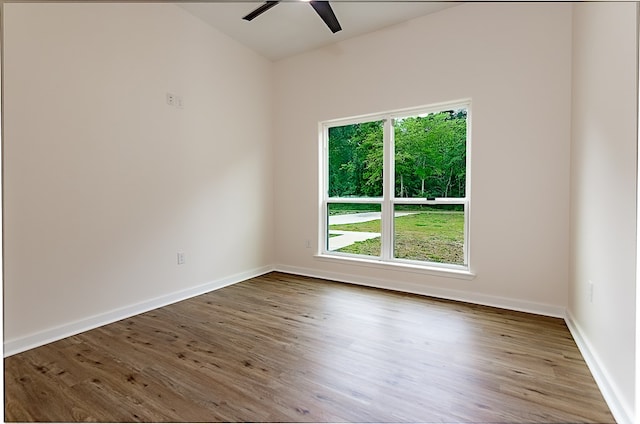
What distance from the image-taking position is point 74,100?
2713mm

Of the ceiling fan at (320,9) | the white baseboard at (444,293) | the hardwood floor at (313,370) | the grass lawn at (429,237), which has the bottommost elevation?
the hardwood floor at (313,370)

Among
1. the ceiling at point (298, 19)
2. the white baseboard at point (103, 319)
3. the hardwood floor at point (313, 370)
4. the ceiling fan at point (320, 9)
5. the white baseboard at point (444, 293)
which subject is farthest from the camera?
the ceiling at point (298, 19)

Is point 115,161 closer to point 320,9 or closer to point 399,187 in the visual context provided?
point 320,9

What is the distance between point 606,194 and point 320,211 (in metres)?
3.03

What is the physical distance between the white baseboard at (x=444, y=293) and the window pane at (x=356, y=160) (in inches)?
41.8

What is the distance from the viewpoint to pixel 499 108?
3211 millimetres

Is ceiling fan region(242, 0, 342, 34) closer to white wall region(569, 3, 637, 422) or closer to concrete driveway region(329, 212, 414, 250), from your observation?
white wall region(569, 3, 637, 422)

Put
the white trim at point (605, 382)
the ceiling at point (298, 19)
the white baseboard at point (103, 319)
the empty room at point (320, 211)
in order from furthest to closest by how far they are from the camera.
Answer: the ceiling at point (298, 19) → the white baseboard at point (103, 319) → the empty room at point (320, 211) → the white trim at point (605, 382)

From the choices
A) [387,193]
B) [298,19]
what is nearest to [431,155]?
[387,193]

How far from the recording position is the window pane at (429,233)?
11.9ft

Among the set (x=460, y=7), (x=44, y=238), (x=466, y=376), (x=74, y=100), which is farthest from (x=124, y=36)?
(x=466, y=376)

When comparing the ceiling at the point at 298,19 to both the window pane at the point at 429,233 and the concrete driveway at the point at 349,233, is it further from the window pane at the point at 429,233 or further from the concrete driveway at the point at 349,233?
the concrete driveway at the point at 349,233

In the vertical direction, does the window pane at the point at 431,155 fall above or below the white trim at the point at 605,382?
above

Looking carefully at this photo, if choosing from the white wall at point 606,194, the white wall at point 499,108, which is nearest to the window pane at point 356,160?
the white wall at point 499,108
